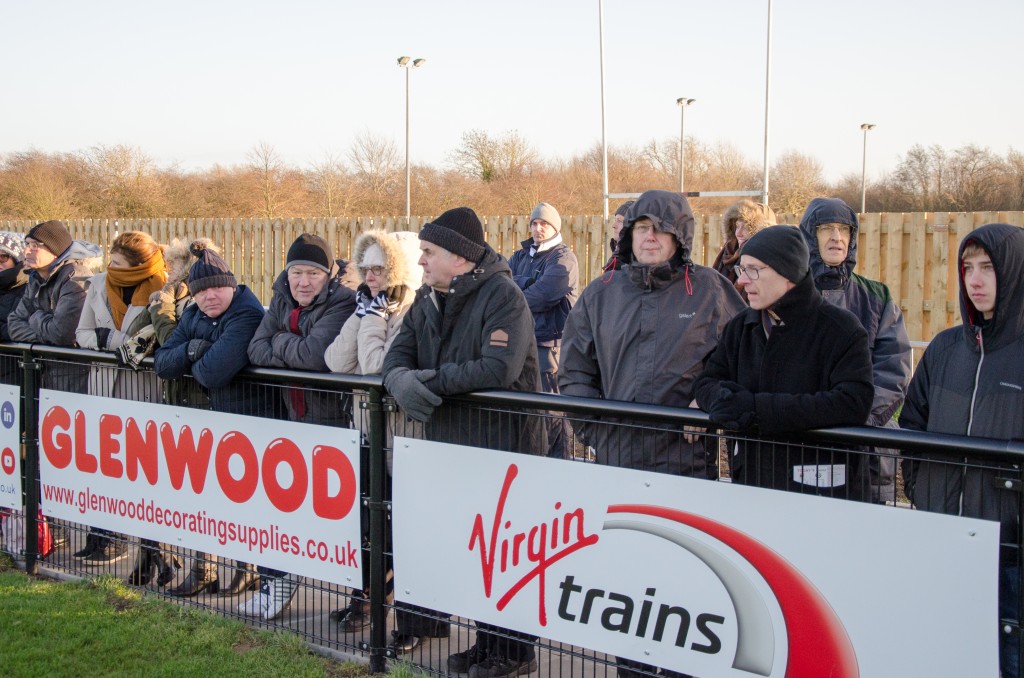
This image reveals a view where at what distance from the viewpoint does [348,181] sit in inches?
1564

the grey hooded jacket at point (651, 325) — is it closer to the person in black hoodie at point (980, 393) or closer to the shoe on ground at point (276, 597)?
the person in black hoodie at point (980, 393)

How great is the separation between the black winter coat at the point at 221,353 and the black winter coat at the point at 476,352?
3.42 ft

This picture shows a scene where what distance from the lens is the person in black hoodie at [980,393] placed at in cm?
295

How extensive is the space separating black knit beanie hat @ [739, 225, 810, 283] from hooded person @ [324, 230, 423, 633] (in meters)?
1.85

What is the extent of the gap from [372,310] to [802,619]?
8.88ft

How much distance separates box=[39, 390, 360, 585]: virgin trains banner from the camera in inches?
178

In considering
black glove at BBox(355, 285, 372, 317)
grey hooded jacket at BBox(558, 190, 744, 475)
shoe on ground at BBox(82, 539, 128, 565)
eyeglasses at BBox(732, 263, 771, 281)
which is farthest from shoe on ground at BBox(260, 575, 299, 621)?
eyeglasses at BBox(732, 263, 771, 281)

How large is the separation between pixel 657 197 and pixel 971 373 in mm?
1467

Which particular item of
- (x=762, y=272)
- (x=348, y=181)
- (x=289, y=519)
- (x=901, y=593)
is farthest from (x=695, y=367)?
(x=348, y=181)

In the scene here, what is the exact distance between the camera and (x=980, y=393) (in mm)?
3371

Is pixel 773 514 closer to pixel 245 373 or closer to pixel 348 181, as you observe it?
pixel 245 373

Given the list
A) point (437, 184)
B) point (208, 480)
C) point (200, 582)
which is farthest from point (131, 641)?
point (437, 184)

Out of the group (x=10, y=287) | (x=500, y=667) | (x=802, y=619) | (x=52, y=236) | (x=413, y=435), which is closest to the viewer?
(x=802, y=619)

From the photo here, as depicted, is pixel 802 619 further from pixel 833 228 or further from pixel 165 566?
pixel 165 566
